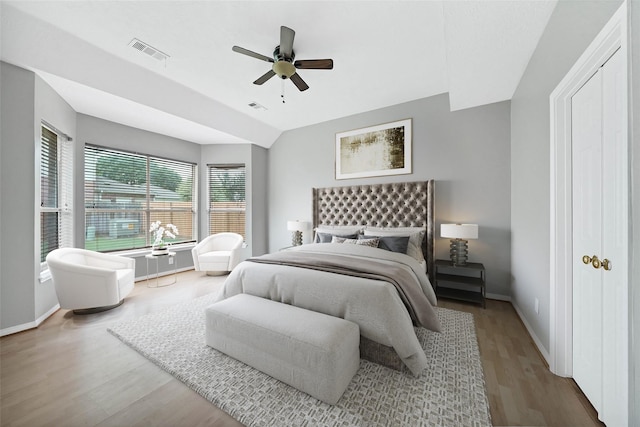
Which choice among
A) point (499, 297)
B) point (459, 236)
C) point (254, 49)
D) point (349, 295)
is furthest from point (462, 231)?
point (254, 49)

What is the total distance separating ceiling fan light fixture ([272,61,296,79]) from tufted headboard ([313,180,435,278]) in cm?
217

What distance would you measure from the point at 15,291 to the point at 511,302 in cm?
566

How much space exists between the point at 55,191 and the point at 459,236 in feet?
17.6

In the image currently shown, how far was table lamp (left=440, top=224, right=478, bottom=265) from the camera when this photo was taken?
2.86m

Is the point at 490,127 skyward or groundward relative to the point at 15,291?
skyward

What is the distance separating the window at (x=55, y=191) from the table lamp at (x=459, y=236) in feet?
16.1

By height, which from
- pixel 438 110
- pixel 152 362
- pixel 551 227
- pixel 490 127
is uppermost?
pixel 438 110

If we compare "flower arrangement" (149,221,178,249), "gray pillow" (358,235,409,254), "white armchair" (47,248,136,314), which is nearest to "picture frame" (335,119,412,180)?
"gray pillow" (358,235,409,254)

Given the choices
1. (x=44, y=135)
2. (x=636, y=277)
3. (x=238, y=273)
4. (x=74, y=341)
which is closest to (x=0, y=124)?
(x=44, y=135)

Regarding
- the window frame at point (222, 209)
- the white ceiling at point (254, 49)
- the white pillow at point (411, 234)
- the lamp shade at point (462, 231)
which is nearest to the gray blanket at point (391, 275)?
the white pillow at point (411, 234)

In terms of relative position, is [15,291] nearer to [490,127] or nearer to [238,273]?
[238,273]

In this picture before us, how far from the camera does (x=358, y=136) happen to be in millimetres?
4023

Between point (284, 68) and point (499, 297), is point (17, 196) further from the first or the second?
point (499, 297)

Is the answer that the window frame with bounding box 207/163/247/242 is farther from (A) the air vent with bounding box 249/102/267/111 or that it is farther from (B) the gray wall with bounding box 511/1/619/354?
(B) the gray wall with bounding box 511/1/619/354
